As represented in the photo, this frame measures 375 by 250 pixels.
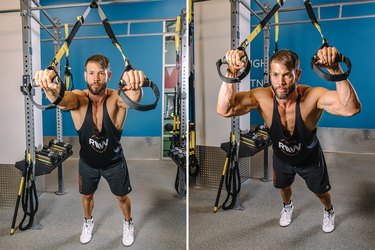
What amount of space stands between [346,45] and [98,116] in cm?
108

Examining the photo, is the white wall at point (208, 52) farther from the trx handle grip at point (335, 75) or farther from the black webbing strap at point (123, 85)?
the trx handle grip at point (335, 75)

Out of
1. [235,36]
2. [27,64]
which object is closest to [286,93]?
[235,36]

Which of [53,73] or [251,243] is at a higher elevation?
[53,73]

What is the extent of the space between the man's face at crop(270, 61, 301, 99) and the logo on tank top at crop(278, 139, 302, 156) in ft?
0.63

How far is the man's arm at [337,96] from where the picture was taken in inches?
41.5

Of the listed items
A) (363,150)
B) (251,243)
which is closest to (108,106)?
(251,243)

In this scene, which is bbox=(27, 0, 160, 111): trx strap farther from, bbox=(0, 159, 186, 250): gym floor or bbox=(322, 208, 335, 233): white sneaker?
bbox=(322, 208, 335, 233): white sneaker

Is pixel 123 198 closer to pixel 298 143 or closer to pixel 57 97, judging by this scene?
pixel 57 97

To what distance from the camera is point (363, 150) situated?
1257 millimetres

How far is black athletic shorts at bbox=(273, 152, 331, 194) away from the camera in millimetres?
1213

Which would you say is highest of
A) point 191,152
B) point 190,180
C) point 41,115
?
point 41,115

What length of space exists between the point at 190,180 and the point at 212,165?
15 cm

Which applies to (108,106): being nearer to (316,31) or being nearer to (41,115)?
(41,115)

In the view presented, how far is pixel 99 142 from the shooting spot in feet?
4.41
